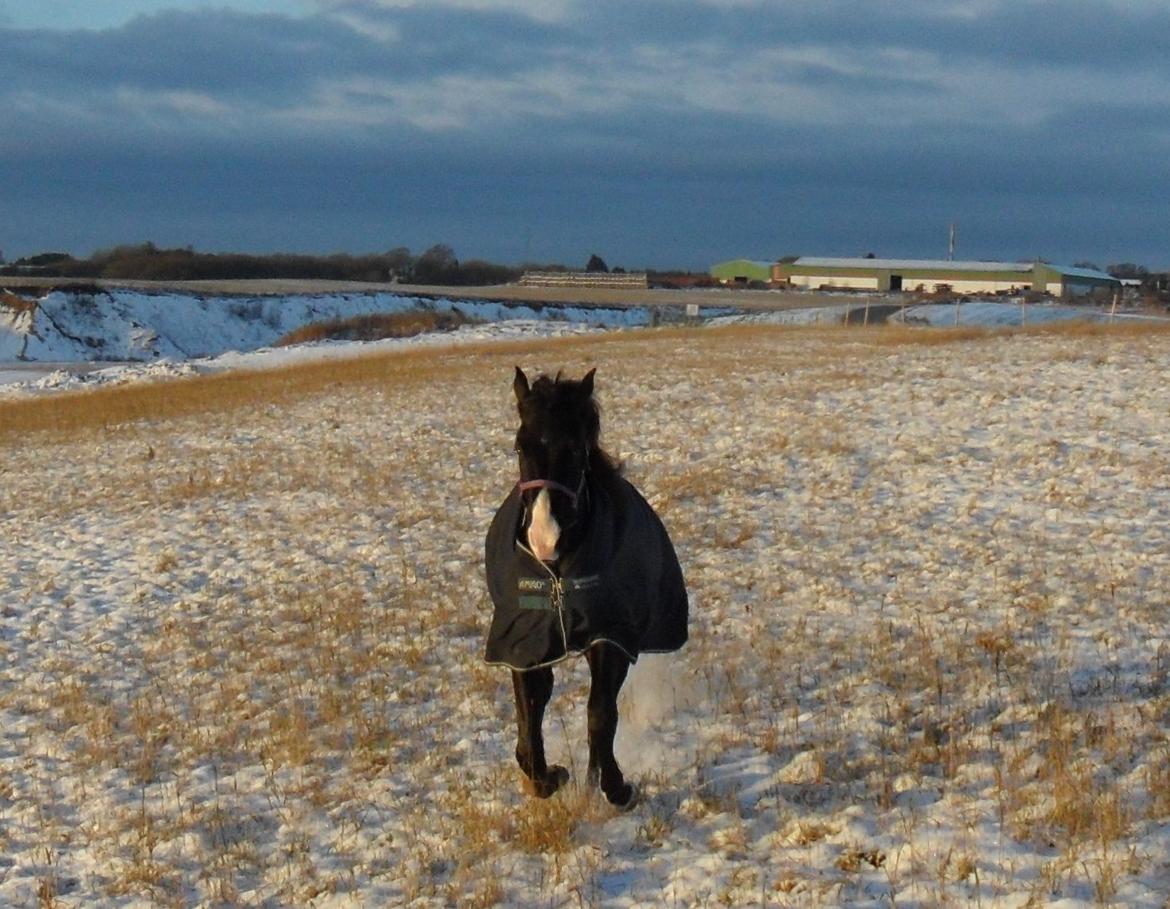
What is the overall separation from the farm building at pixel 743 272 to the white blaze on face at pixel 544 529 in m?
132

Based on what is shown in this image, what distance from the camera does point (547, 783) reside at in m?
6.22

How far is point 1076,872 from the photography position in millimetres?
5031

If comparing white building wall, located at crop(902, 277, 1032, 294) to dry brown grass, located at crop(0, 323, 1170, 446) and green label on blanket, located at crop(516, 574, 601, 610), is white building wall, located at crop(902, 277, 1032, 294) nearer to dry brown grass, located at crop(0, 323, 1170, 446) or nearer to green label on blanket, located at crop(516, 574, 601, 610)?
dry brown grass, located at crop(0, 323, 1170, 446)

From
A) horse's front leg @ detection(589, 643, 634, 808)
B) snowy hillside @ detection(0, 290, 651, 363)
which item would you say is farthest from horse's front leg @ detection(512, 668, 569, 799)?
snowy hillside @ detection(0, 290, 651, 363)

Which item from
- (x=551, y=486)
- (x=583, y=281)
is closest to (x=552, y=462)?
(x=551, y=486)

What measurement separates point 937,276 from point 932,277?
0.65 metres

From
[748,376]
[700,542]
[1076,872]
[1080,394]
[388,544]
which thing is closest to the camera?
[1076,872]

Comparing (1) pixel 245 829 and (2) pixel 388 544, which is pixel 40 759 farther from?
(2) pixel 388 544

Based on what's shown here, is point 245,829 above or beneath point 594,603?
beneath

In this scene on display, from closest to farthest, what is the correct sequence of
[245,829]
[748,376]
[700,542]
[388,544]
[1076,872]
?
[1076,872], [245,829], [700,542], [388,544], [748,376]

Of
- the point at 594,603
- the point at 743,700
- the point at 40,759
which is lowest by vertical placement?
the point at 40,759

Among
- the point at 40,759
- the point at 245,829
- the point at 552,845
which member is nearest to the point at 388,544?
the point at 40,759

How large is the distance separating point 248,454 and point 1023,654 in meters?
14.2

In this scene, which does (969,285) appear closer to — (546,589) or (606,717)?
(606,717)
